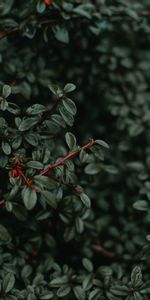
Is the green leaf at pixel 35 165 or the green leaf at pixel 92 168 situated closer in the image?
the green leaf at pixel 35 165

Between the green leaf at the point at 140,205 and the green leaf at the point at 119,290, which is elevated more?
the green leaf at the point at 140,205

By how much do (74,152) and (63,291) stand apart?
495 mm

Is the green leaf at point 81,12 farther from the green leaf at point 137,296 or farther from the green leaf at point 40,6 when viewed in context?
the green leaf at point 137,296

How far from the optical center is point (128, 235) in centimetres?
225

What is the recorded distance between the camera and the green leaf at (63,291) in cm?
168

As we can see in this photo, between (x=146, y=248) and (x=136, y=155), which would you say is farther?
(x=136, y=155)

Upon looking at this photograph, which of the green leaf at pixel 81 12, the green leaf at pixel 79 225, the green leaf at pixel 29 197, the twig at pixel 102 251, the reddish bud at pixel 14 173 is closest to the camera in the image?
the green leaf at pixel 29 197

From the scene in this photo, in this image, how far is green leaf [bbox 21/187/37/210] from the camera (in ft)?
4.69

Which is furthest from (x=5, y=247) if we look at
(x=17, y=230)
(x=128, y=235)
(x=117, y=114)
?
(x=117, y=114)

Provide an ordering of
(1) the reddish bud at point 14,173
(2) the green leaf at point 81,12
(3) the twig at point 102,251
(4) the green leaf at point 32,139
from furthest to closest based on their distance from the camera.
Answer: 1. (3) the twig at point 102,251
2. (2) the green leaf at point 81,12
3. (4) the green leaf at point 32,139
4. (1) the reddish bud at point 14,173

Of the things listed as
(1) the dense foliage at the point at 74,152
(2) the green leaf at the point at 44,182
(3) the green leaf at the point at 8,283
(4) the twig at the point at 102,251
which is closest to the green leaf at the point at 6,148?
(1) the dense foliage at the point at 74,152

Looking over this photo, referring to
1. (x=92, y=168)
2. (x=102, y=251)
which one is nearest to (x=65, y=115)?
(x=92, y=168)

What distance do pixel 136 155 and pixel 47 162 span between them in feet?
3.10

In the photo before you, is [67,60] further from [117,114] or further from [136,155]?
[136,155]
